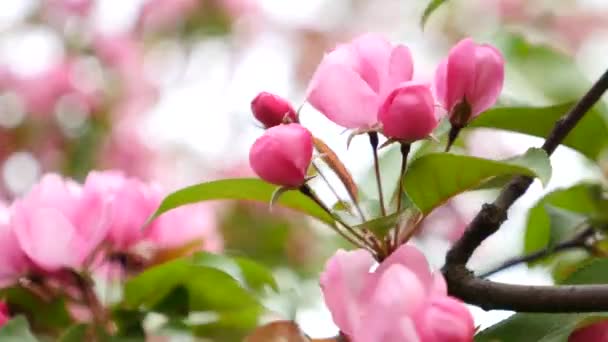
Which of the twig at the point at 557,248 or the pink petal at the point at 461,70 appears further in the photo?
the twig at the point at 557,248

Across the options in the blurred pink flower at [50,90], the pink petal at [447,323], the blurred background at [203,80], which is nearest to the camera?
the pink petal at [447,323]

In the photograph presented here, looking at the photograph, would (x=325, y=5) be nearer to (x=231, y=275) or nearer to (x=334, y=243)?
(x=334, y=243)

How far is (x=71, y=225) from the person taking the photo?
2.21 feet

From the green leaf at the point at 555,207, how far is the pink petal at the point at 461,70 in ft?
0.77

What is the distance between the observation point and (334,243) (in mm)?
1284

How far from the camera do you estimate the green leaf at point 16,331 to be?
623 mm

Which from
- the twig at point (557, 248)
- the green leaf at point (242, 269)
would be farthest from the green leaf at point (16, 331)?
the twig at point (557, 248)

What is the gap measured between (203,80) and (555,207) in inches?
58.6

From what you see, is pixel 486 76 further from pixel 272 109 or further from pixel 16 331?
pixel 16 331

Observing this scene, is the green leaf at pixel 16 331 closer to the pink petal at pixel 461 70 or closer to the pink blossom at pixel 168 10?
the pink petal at pixel 461 70

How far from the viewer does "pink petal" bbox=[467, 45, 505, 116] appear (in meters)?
0.52

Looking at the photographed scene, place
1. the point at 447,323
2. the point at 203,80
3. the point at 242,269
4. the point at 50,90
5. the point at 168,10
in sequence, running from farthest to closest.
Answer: the point at 203,80 → the point at 168,10 → the point at 50,90 → the point at 242,269 → the point at 447,323

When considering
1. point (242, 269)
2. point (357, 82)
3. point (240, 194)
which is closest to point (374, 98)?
point (357, 82)

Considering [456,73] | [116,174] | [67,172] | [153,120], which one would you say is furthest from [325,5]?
[456,73]
